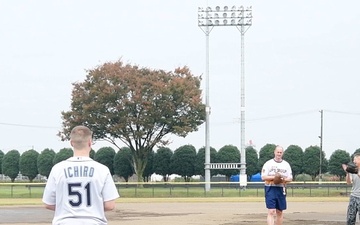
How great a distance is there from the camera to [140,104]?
56.6 metres

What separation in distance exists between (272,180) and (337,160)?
57.0 metres

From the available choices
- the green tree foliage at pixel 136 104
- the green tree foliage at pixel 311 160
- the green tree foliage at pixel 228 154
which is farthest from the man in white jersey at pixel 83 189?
the green tree foliage at pixel 311 160

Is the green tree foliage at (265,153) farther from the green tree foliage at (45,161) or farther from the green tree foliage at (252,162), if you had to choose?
the green tree foliage at (45,161)

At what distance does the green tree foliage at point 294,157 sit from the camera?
233ft

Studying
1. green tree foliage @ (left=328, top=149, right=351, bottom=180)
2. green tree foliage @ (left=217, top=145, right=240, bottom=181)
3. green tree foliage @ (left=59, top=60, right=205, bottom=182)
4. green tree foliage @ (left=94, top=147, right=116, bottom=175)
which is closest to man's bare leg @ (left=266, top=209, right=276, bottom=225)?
green tree foliage @ (left=59, top=60, right=205, bottom=182)

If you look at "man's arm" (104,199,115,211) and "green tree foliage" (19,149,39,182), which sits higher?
"green tree foliage" (19,149,39,182)

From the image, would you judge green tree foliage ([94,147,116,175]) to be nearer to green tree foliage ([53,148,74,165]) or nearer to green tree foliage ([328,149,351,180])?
green tree foliage ([53,148,74,165])

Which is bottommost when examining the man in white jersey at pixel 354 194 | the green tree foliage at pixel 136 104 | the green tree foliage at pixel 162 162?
the man in white jersey at pixel 354 194

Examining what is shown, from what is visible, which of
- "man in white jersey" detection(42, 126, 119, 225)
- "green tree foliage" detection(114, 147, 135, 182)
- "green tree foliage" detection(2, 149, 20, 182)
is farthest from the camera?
"green tree foliage" detection(2, 149, 20, 182)

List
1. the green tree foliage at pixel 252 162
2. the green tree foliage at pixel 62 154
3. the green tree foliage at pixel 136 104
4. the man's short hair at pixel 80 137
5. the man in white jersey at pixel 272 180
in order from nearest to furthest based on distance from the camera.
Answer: the man's short hair at pixel 80 137
the man in white jersey at pixel 272 180
the green tree foliage at pixel 136 104
the green tree foliage at pixel 252 162
the green tree foliage at pixel 62 154

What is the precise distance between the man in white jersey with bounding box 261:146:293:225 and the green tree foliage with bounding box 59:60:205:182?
39335 millimetres

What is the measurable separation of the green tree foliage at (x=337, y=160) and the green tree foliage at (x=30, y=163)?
31.5 m

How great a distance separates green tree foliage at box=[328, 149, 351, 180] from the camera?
7162 centimetres

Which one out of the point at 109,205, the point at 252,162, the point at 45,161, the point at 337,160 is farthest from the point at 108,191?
the point at 45,161
